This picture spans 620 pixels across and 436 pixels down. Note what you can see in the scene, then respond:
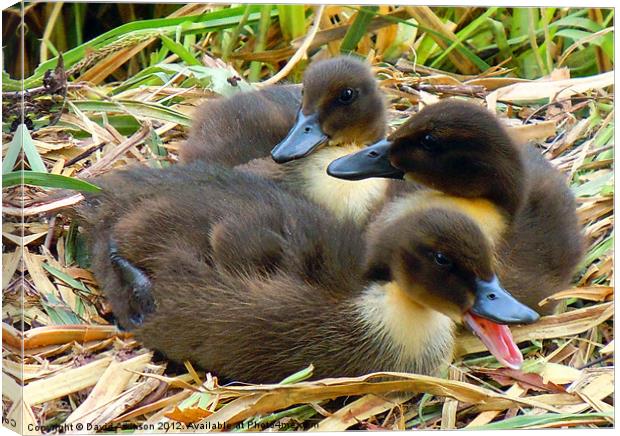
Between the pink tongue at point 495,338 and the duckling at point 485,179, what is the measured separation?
215mm

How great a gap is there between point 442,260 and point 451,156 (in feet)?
0.98

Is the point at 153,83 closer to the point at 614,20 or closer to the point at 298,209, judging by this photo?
the point at 298,209

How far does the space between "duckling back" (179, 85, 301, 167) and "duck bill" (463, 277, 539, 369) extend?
748 millimetres

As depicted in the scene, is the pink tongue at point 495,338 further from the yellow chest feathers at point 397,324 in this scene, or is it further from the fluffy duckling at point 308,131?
the fluffy duckling at point 308,131

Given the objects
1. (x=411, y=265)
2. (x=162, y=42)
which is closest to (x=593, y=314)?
(x=411, y=265)

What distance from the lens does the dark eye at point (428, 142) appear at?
2797mm

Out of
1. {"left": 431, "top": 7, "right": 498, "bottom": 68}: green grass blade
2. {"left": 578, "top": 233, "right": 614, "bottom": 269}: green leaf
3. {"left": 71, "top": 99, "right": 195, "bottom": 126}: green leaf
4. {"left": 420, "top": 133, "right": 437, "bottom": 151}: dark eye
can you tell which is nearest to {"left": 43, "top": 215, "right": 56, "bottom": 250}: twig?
{"left": 71, "top": 99, "right": 195, "bottom": 126}: green leaf

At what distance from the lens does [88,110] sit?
304 centimetres

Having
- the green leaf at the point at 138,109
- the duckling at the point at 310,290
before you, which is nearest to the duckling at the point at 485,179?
the duckling at the point at 310,290

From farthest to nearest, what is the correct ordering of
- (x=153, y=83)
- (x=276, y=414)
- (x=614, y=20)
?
1. (x=153, y=83)
2. (x=614, y=20)
3. (x=276, y=414)

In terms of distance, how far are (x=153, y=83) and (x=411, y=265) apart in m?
0.86

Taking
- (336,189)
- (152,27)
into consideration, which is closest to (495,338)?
(336,189)

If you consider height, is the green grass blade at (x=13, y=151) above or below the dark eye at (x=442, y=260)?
above

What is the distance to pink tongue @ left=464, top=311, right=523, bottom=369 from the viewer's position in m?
2.59
